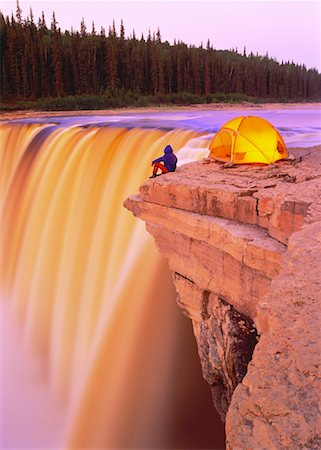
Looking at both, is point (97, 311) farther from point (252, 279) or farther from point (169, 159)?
point (252, 279)

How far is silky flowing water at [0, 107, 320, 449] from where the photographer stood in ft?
21.8

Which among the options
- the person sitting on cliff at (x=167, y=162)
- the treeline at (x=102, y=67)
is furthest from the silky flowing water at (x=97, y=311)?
the treeline at (x=102, y=67)

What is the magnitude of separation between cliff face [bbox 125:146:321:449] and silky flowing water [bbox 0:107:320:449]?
1.00 m

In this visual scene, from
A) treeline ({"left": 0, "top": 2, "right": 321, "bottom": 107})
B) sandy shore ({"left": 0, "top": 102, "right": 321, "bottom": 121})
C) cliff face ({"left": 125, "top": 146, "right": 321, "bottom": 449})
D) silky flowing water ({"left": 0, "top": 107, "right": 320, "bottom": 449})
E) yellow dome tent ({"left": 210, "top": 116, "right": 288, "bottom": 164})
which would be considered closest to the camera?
cliff face ({"left": 125, "top": 146, "right": 321, "bottom": 449})

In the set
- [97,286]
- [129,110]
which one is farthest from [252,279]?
[129,110]

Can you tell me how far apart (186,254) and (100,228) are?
139 inches

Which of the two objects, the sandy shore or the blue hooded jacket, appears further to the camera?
the sandy shore

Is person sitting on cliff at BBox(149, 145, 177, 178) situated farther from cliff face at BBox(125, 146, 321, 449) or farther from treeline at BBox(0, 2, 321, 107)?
treeline at BBox(0, 2, 321, 107)

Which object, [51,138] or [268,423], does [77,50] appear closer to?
[51,138]

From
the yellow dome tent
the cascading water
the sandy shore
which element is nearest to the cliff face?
the yellow dome tent

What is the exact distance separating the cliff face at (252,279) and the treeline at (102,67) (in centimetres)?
2492

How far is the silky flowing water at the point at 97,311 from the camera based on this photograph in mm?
6648

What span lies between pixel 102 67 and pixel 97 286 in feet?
91.5

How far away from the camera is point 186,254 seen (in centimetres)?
573
